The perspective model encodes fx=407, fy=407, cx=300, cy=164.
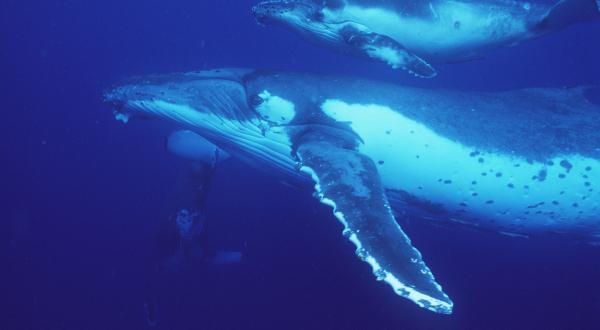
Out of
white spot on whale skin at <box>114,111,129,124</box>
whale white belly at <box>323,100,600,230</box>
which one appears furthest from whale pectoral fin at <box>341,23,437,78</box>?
white spot on whale skin at <box>114,111,129,124</box>

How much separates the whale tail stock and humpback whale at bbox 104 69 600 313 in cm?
219

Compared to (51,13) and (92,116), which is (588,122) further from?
(51,13)

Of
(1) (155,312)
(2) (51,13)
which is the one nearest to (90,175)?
(1) (155,312)

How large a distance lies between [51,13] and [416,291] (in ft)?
207

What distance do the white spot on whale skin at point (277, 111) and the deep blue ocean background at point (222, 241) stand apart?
7.06 feet

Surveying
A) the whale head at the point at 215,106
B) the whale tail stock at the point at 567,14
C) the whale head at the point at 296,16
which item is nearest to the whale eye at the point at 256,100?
the whale head at the point at 215,106

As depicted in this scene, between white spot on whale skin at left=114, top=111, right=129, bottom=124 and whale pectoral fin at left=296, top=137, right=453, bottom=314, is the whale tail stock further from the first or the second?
white spot on whale skin at left=114, top=111, right=129, bottom=124

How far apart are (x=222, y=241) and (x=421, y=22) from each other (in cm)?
1084

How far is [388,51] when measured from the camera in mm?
6762

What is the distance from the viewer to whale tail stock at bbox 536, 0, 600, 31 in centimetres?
716

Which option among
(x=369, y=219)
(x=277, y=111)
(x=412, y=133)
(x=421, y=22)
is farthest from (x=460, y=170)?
(x=421, y=22)

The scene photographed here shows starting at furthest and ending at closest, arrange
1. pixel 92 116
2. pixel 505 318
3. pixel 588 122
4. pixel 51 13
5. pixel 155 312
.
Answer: pixel 51 13 → pixel 92 116 → pixel 155 312 → pixel 505 318 → pixel 588 122

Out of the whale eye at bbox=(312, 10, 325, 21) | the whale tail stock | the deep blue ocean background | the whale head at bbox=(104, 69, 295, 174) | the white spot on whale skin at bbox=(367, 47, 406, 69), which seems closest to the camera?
the whale head at bbox=(104, 69, 295, 174)

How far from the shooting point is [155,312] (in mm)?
13250
